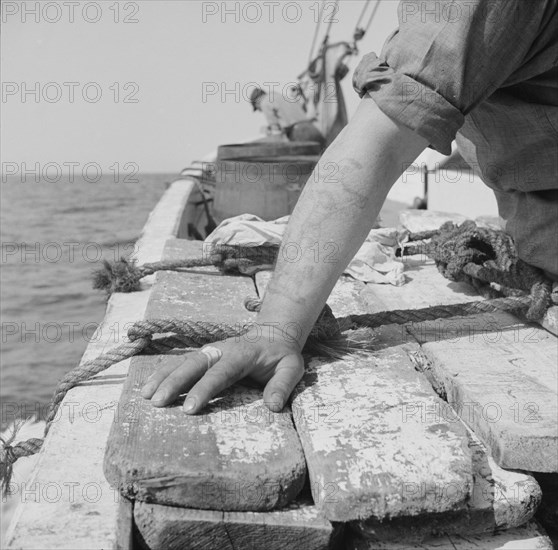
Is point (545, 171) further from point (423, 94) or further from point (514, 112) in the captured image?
point (423, 94)

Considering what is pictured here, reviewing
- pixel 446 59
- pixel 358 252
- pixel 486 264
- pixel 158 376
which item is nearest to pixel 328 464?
pixel 158 376

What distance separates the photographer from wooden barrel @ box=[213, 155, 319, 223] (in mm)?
3846

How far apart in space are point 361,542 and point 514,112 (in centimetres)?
126

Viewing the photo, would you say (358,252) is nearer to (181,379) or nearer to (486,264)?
(486,264)

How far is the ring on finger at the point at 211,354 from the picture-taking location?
1.48 m

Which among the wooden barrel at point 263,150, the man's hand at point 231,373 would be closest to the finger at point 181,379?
the man's hand at point 231,373

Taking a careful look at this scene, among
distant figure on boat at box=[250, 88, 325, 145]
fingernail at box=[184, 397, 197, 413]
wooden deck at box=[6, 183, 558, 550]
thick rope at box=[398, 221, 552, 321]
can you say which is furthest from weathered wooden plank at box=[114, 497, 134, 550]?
distant figure on boat at box=[250, 88, 325, 145]

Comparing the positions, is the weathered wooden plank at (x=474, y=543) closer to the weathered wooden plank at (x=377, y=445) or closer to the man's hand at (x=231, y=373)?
the weathered wooden plank at (x=377, y=445)

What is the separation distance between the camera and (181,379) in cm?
142

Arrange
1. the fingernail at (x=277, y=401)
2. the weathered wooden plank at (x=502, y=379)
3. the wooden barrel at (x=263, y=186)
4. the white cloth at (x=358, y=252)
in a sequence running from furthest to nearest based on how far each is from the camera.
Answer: the wooden barrel at (x=263, y=186), the white cloth at (x=358, y=252), the fingernail at (x=277, y=401), the weathered wooden plank at (x=502, y=379)

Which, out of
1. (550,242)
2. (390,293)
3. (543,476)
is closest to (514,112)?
(550,242)

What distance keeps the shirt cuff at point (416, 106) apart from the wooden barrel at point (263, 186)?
7.08 feet

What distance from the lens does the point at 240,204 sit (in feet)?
12.8

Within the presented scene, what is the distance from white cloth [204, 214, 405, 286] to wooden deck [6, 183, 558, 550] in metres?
0.86
